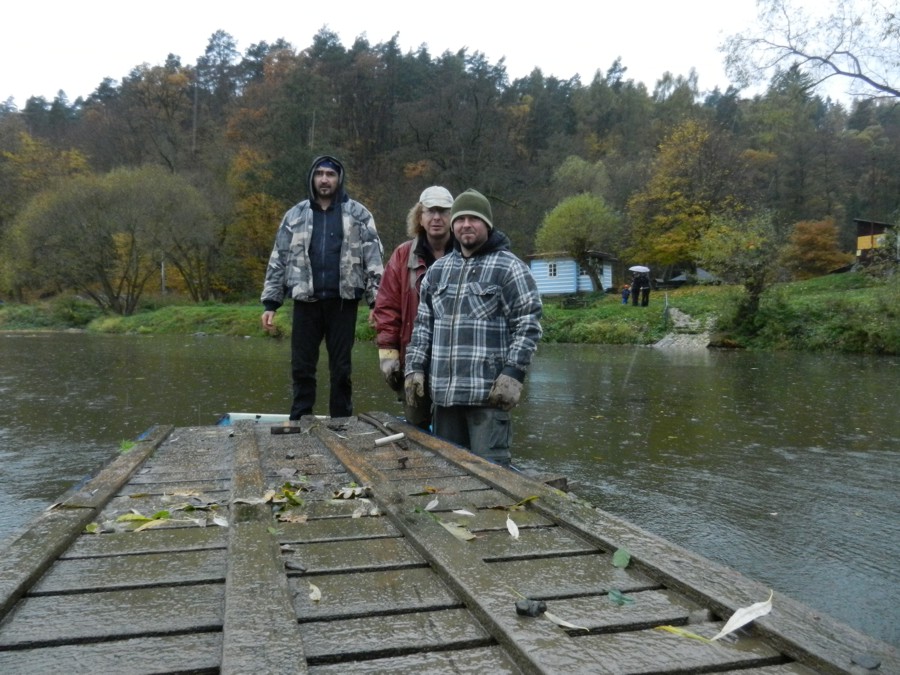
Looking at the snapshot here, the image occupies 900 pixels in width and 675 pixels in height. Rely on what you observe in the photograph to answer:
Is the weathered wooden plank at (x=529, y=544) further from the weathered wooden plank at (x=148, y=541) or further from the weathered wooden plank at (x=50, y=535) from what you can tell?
the weathered wooden plank at (x=50, y=535)

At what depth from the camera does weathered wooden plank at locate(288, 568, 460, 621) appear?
1.92m

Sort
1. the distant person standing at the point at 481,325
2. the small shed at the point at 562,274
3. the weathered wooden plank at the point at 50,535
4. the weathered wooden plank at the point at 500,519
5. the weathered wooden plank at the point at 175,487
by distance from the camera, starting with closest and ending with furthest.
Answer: the weathered wooden plank at the point at 50,535, the weathered wooden plank at the point at 500,519, the weathered wooden plank at the point at 175,487, the distant person standing at the point at 481,325, the small shed at the point at 562,274

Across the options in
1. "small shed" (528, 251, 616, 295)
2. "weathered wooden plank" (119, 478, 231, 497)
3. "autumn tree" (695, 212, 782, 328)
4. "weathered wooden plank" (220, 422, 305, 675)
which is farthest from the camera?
"small shed" (528, 251, 616, 295)

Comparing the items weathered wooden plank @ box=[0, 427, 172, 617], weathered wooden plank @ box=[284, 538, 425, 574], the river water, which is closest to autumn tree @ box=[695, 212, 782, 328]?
the river water

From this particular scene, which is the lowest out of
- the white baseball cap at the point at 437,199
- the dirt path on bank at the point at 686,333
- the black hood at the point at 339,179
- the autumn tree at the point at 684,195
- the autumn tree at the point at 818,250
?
the dirt path on bank at the point at 686,333

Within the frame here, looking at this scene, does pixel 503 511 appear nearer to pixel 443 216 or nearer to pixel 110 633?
pixel 110 633

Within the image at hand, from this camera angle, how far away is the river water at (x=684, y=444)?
13.5 feet

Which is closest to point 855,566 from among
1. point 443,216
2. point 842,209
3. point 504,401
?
point 504,401

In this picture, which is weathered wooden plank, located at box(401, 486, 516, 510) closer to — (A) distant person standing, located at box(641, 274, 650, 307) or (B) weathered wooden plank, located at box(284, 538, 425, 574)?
(B) weathered wooden plank, located at box(284, 538, 425, 574)

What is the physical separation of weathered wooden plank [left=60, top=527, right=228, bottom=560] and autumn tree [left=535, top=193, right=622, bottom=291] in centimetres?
4095

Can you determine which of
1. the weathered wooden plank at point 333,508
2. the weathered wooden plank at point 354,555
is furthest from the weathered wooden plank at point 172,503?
the weathered wooden plank at point 354,555

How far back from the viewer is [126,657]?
1637mm

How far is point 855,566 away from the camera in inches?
153

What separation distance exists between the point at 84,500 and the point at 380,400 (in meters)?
7.55
